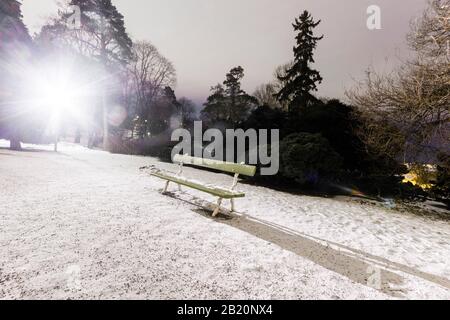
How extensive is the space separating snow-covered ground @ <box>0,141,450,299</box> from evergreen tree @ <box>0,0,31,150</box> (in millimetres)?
10774

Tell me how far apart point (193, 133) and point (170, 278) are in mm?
14278

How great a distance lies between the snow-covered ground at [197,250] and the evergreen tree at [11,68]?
35.3 ft

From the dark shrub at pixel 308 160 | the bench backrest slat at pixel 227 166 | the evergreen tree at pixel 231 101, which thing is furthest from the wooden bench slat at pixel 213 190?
the evergreen tree at pixel 231 101

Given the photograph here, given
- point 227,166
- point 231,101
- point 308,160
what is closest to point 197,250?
point 227,166

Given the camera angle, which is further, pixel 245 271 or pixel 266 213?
pixel 266 213

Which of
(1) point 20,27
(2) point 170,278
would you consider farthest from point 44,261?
(1) point 20,27

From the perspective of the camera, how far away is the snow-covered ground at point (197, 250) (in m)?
2.65

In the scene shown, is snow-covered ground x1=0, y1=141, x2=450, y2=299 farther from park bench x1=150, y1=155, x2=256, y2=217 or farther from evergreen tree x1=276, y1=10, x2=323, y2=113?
evergreen tree x1=276, y1=10, x2=323, y2=113

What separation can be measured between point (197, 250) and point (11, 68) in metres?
17.4

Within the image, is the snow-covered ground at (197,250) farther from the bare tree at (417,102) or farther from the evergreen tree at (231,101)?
the evergreen tree at (231,101)

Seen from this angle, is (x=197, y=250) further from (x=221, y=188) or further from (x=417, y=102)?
(x=417, y=102)

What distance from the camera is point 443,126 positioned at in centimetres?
720

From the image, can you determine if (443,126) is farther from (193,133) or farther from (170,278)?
(193,133)

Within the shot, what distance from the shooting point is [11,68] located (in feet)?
47.0
